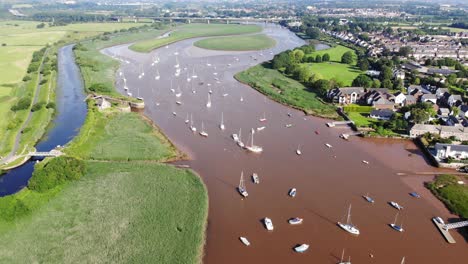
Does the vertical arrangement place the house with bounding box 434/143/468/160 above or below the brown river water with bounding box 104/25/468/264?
above

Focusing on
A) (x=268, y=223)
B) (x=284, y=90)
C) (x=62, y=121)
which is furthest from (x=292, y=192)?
(x=62, y=121)

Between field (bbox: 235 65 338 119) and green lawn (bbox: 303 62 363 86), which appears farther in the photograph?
green lawn (bbox: 303 62 363 86)

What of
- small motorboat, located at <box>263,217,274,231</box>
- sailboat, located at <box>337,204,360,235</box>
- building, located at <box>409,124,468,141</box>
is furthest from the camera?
building, located at <box>409,124,468,141</box>

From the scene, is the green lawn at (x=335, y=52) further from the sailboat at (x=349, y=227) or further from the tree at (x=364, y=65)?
the sailboat at (x=349, y=227)

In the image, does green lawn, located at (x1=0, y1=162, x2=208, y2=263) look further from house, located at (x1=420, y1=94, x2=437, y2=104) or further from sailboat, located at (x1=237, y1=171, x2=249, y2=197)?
house, located at (x1=420, y1=94, x2=437, y2=104)

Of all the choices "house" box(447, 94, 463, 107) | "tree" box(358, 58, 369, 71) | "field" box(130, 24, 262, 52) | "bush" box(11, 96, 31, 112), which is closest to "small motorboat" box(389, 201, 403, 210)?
"house" box(447, 94, 463, 107)

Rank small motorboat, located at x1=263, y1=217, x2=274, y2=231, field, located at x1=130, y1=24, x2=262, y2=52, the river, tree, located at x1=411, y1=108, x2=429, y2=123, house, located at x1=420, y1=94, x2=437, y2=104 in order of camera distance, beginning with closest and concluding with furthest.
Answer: small motorboat, located at x1=263, y1=217, x2=274, y2=231, the river, tree, located at x1=411, y1=108, x2=429, y2=123, house, located at x1=420, y1=94, x2=437, y2=104, field, located at x1=130, y1=24, x2=262, y2=52
